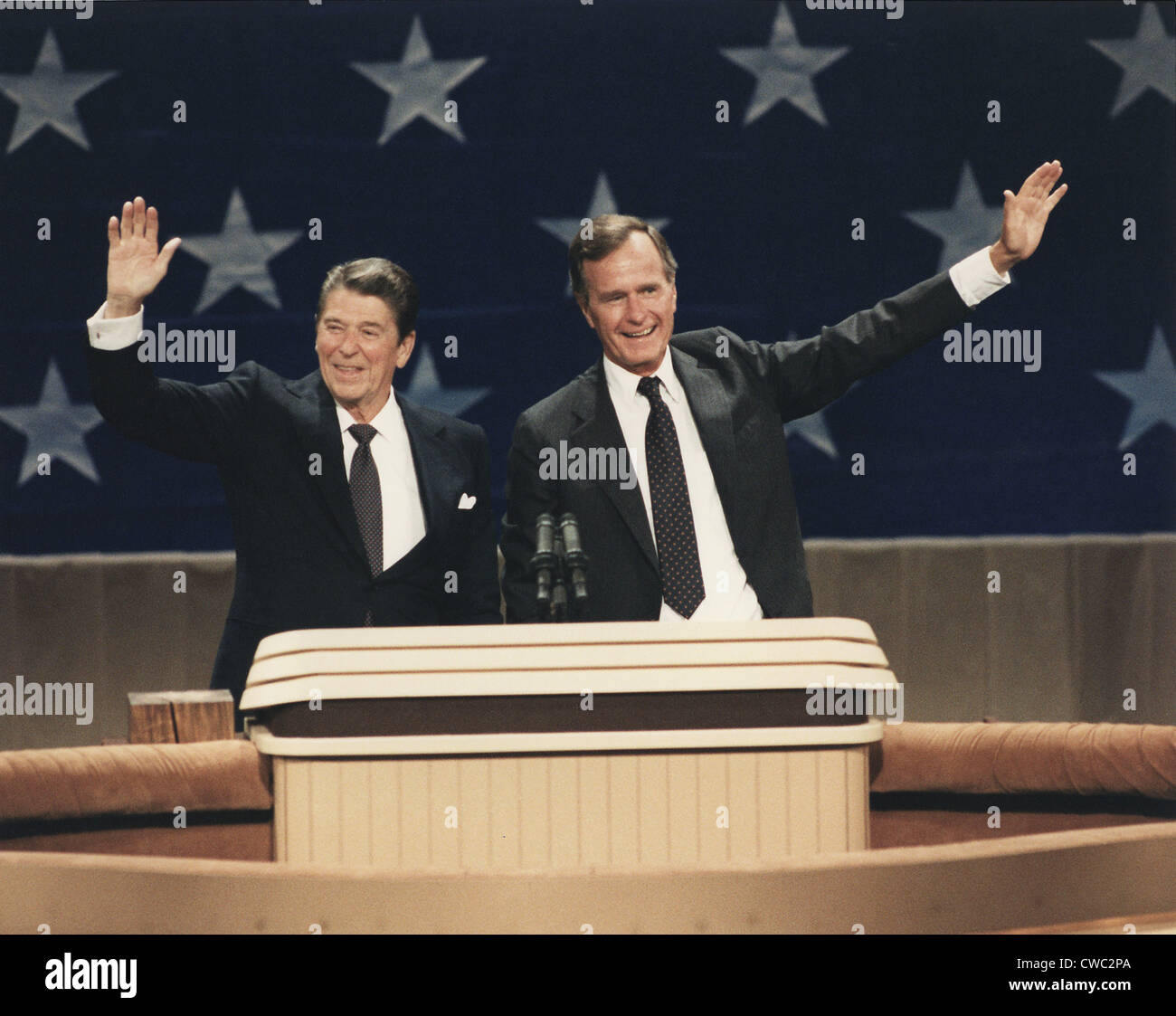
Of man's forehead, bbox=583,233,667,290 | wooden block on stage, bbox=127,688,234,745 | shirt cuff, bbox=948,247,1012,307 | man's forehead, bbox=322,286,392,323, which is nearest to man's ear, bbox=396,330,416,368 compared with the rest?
man's forehead, bbox=322,286,392,323

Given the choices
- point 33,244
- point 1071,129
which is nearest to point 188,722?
point 33,244

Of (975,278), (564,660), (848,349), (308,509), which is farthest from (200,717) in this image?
(975,278)

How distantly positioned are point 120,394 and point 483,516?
110 centimetres

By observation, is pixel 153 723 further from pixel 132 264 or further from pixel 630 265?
pixel 630 265

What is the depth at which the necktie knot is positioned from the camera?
4414 millimetres

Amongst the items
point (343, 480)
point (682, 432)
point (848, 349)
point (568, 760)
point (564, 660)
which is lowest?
point (568, 760)

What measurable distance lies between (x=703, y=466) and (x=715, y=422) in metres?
0.14

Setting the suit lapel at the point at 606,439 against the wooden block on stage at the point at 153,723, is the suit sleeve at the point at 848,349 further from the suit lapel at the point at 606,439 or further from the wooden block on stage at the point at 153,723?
the wooden block on stage at the point at 153,723

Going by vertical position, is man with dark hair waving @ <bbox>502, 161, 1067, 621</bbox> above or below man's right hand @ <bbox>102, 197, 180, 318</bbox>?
below

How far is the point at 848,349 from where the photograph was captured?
4.32 m

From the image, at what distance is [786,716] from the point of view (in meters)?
3.26

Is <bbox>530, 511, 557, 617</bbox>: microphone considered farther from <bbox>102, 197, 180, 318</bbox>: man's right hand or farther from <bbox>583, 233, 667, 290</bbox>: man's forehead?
<bbox>102, 197, 180, 318</bbox>: man's right hand

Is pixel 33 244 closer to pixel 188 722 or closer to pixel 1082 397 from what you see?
pixel 188 722

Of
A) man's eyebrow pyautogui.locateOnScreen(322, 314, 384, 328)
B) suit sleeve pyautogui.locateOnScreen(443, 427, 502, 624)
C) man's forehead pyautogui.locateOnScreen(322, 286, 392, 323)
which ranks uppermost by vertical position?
man's forehead pyautogui.locateOnScreen(322, 286, 392, 323)
